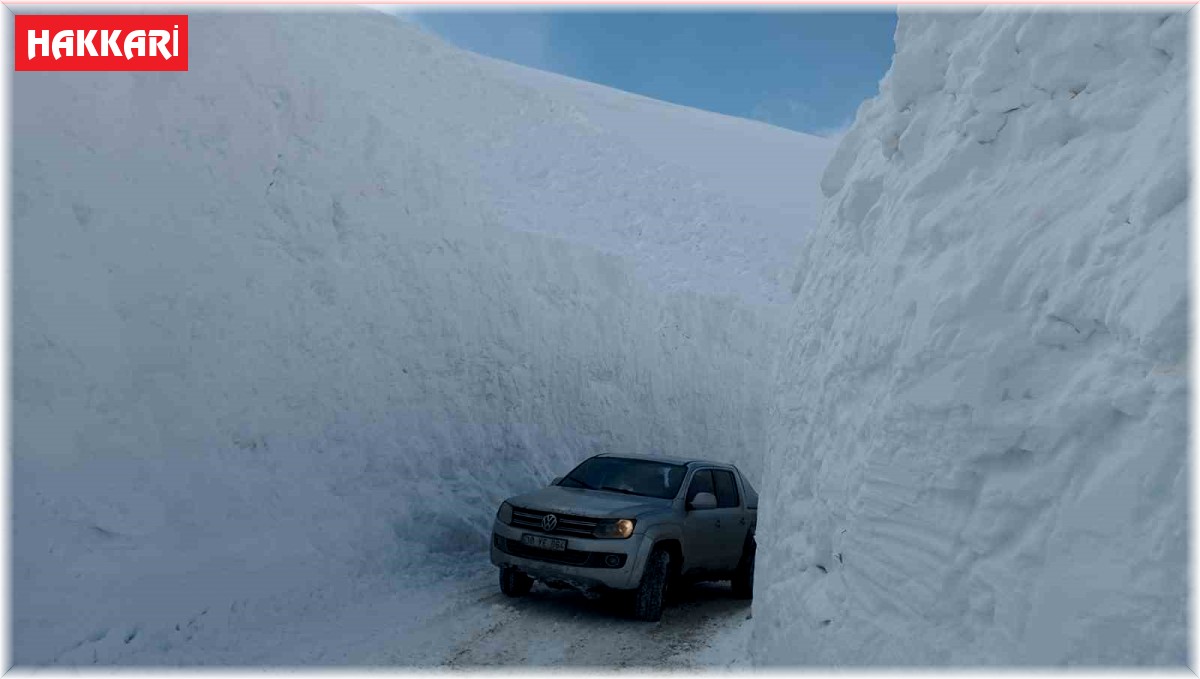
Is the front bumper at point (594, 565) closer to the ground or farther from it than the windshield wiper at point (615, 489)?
closer to the ground

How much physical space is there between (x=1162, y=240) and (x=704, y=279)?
58.1 feet

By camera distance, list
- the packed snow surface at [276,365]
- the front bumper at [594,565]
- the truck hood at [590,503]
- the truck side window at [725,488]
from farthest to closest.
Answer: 1. the truck side window at [725,488]
2. the truck hood at [590,503]
3. the front bumper at [594,565]
4. the packed snow surface at [276,365]

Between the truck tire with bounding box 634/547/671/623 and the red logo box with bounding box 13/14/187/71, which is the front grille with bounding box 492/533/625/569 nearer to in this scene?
the truck tire with bounding box 634/547/671/623

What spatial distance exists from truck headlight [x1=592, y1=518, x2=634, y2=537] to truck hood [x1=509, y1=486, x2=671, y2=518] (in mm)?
64

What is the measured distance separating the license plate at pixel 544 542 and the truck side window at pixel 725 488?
2143 millimetres

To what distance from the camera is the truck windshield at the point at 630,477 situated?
32.5 ft

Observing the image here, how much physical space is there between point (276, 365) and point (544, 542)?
12.4 ft

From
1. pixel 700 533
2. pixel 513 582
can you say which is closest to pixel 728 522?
pixel 700 533

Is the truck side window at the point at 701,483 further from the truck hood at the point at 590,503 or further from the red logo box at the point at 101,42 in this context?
the red logo box at the point at 101,42

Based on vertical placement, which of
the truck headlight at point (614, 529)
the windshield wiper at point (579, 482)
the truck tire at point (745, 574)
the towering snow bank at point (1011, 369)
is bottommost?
the truck tire at point (745, 574)

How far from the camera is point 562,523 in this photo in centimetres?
905

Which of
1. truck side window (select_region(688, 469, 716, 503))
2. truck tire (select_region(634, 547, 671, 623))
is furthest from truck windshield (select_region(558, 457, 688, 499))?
truck tire (select_region(634, 547, 671, 623))

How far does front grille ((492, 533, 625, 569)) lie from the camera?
8.80 metres

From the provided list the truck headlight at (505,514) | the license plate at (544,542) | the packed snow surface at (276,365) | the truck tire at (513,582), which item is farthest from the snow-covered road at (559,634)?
the truck headlight at (505,514)
